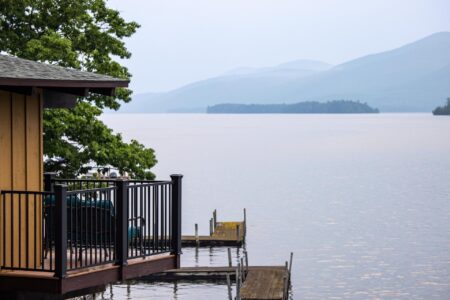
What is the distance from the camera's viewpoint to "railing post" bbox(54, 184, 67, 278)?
46.5 ft

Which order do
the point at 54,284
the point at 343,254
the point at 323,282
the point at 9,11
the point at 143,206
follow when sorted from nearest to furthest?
the point at 54,284 → the point at 143,206 → the point at 9,11 → the point at 323,282 → the point at 343,254

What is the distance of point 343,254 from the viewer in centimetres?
7531

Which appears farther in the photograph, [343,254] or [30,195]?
[343,254]

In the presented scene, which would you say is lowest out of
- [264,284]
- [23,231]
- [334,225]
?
[334,225]

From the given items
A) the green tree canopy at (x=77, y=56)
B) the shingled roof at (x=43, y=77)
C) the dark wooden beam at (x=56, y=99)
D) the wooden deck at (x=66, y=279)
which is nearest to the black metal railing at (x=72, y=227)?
the wooden deck at (x=66, y=279)

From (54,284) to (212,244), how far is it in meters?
55.4

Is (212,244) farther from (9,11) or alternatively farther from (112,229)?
(112,229)

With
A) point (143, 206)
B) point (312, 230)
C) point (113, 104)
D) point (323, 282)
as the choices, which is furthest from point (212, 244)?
point (143, 206)

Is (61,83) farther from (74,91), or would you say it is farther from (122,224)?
(122,224)

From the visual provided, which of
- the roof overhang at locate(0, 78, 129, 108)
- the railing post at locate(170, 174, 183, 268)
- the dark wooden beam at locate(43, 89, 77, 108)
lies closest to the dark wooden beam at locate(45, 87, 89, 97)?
the roof overhang at locate(0, 78, 129, 108)

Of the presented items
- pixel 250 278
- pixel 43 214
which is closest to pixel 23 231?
pixel 43 214

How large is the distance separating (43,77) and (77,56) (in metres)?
20.6

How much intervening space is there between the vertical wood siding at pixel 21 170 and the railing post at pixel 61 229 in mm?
501

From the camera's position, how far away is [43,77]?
601 inches
